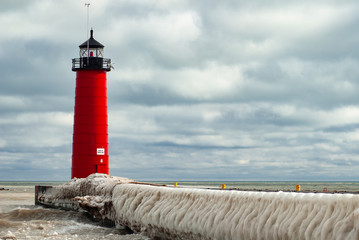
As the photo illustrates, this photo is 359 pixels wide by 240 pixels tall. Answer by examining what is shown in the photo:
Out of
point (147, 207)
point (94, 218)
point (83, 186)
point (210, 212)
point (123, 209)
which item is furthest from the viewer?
point (83, 186)

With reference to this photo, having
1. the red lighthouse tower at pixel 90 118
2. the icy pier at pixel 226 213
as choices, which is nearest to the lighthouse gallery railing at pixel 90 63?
the red lighthouse tower at pixel 90 118

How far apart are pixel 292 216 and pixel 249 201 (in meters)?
1.24

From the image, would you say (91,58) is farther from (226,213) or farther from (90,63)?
(226,213)

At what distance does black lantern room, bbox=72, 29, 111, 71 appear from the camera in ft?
83.3

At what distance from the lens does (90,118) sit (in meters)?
24.9

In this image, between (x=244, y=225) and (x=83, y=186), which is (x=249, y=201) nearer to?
(x=244, y=225)

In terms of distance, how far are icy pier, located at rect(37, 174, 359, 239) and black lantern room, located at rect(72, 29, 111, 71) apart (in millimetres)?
11844

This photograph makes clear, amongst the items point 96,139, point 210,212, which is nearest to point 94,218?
point 210,212

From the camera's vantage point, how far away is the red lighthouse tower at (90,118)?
24.9 m

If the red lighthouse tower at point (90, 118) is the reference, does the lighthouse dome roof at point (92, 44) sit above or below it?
above

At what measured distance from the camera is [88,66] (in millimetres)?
25297

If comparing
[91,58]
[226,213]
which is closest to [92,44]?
[91,58]

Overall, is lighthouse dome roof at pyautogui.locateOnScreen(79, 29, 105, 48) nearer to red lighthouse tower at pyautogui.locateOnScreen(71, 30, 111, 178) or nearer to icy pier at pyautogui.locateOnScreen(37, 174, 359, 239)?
red lighthouse tower at pyautogui.locateOnScreen(71, 30, 111, 178)

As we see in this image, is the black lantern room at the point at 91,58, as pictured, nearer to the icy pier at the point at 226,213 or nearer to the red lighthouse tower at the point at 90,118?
the red lighthouse tower at the point at 90,118
